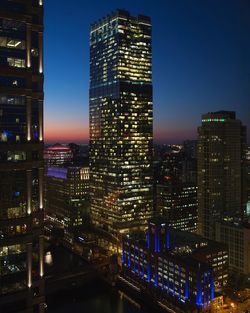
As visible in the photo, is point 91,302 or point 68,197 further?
point 68,197

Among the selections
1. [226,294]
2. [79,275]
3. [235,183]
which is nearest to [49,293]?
[79,275]

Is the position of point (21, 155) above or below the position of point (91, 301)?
above

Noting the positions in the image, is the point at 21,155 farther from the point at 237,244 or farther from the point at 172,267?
the point at 237,244

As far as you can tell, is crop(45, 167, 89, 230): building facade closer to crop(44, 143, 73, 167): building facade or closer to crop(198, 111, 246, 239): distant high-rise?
crop(198, 111, 246, 239): distant high-rise

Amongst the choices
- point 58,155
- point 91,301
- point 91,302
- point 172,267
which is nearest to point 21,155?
point 172,267

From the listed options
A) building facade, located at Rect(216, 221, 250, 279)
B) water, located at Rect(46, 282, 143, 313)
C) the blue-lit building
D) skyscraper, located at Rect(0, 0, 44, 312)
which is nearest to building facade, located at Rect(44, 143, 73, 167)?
the blue-lit building

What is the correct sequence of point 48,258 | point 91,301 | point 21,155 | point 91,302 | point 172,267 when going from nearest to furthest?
point 21,155, point 172,267, point 91,302, point 91,301, point 48,258
